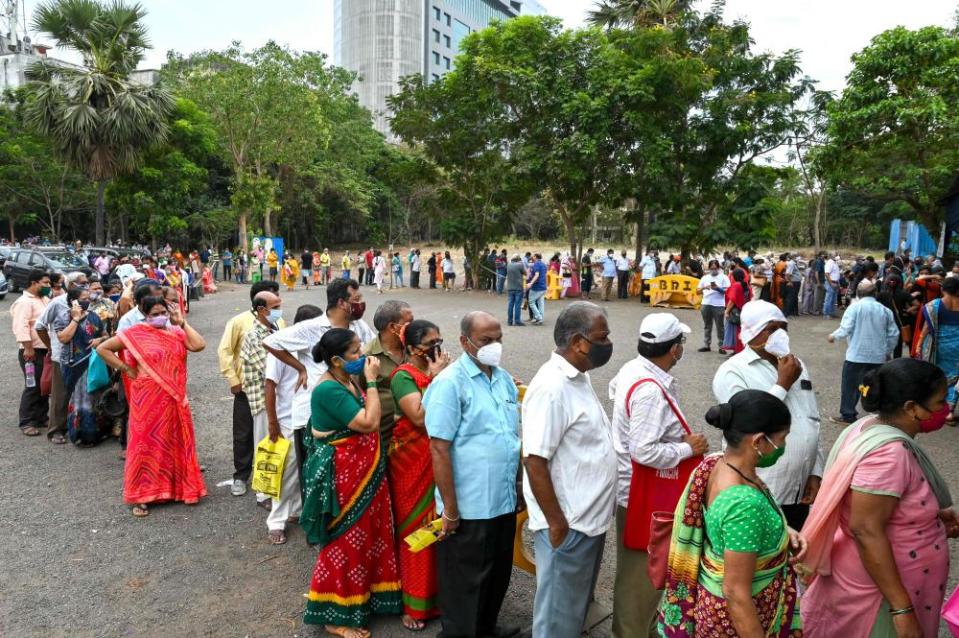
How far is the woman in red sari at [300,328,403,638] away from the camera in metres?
3.47

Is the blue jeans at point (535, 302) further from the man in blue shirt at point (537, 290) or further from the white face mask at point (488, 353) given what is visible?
the white face mask at point (488, 353)

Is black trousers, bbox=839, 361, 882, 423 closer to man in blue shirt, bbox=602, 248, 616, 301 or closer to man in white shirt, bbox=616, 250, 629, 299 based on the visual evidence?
man in blue shirt, bbox=602, 248, 616, 301

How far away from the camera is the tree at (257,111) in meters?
29.5

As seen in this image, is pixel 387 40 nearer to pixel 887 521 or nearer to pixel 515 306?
pixel 515 306

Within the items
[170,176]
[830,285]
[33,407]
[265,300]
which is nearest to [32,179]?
[170,176]

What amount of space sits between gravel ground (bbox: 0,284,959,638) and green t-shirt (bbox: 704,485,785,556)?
176 centimetres

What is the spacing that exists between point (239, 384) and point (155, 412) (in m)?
0.62

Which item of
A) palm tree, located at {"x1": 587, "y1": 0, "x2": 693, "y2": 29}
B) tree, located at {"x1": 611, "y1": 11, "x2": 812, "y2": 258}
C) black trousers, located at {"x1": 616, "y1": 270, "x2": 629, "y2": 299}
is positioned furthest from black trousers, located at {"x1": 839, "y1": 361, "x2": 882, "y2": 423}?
palm tree, located at {"x1": 587, "y1": 0, "x2": 693, "y2": 29}

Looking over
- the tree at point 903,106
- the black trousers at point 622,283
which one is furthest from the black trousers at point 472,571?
the black trousers at point 622,283

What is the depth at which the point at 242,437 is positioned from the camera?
5551mm

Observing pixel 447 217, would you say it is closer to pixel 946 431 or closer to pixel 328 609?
pixel 946 431

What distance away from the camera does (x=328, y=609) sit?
3.64m

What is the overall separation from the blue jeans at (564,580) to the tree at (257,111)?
30.0m

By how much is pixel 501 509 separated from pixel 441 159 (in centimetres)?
2050
